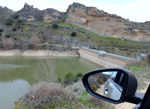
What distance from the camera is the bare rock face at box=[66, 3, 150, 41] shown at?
4656 cm

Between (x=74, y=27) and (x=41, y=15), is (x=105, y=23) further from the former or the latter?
(x=41, y=15)

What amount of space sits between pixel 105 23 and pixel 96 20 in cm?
415

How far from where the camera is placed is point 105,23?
168 ft

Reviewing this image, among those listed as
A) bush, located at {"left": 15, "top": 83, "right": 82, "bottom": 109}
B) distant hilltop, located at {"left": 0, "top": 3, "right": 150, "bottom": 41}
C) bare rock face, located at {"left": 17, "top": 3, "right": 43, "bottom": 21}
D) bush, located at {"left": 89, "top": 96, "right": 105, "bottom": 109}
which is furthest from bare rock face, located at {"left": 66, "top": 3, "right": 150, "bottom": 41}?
bush, located at {"left": 15, "top": 83, "right": 82, "bottom": 109}

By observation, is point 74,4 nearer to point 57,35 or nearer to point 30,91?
point 57,35

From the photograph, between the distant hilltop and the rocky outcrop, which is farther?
the rocky outcrop

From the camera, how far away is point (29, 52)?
2759cm

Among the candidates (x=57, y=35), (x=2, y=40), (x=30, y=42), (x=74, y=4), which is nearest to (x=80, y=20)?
(x=74, y=4)

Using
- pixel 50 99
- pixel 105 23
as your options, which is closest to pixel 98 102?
pixel 50 99

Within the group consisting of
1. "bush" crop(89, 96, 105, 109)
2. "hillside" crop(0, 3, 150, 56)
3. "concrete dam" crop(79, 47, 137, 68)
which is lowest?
"concrete dam" crop(79, 47, 137, 68)

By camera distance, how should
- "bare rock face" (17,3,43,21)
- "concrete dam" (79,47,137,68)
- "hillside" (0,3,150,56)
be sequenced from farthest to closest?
"bare rock face" (17,3,43,21) < "hillside" (0,3,150,56) < "concrete dam" (79,47,137,68)

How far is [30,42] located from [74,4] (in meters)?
35.5

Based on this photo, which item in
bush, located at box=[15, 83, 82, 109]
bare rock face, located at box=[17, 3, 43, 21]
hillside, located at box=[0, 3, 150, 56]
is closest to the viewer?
bush, located at box=[15, 83, 82, 109]

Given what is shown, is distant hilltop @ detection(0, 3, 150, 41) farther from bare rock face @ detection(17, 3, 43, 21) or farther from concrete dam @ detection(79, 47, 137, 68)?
concrete dam @ detection(79, 47, 137, 68)
